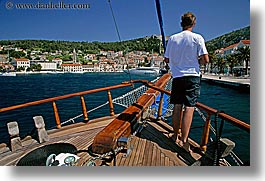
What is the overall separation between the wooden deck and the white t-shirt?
1.76ft

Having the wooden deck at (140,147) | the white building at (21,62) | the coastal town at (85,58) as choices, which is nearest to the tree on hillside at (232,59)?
the coastal town at (85,58)

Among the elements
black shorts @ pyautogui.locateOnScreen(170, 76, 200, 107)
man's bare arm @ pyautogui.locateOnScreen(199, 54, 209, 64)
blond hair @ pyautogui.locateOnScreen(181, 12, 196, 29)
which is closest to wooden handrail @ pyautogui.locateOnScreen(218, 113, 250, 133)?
black shorts @ pyautogui.locateOnScreen(170, 76, 200, 107)

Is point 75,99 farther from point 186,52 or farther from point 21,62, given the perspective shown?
point 186,52

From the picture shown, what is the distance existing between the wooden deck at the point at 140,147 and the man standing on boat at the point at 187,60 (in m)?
0.30

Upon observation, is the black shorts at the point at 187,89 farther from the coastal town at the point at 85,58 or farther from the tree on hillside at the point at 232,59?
the tree on hillside at the point at 232,59

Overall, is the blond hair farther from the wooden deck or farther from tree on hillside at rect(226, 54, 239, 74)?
tree on hillside at rect(226, 54, 239, 74)

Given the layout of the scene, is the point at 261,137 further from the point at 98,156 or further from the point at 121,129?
the point at 98,156

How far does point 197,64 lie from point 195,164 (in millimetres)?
571

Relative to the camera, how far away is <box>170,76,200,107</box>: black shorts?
1.48 meters

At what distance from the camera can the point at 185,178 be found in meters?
1.65

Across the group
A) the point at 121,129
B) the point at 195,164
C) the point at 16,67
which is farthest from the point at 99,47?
the point at 195,164

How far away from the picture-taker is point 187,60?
1477 mm

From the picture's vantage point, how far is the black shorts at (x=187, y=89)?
1.48 metres

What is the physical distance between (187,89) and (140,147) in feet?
2.05
